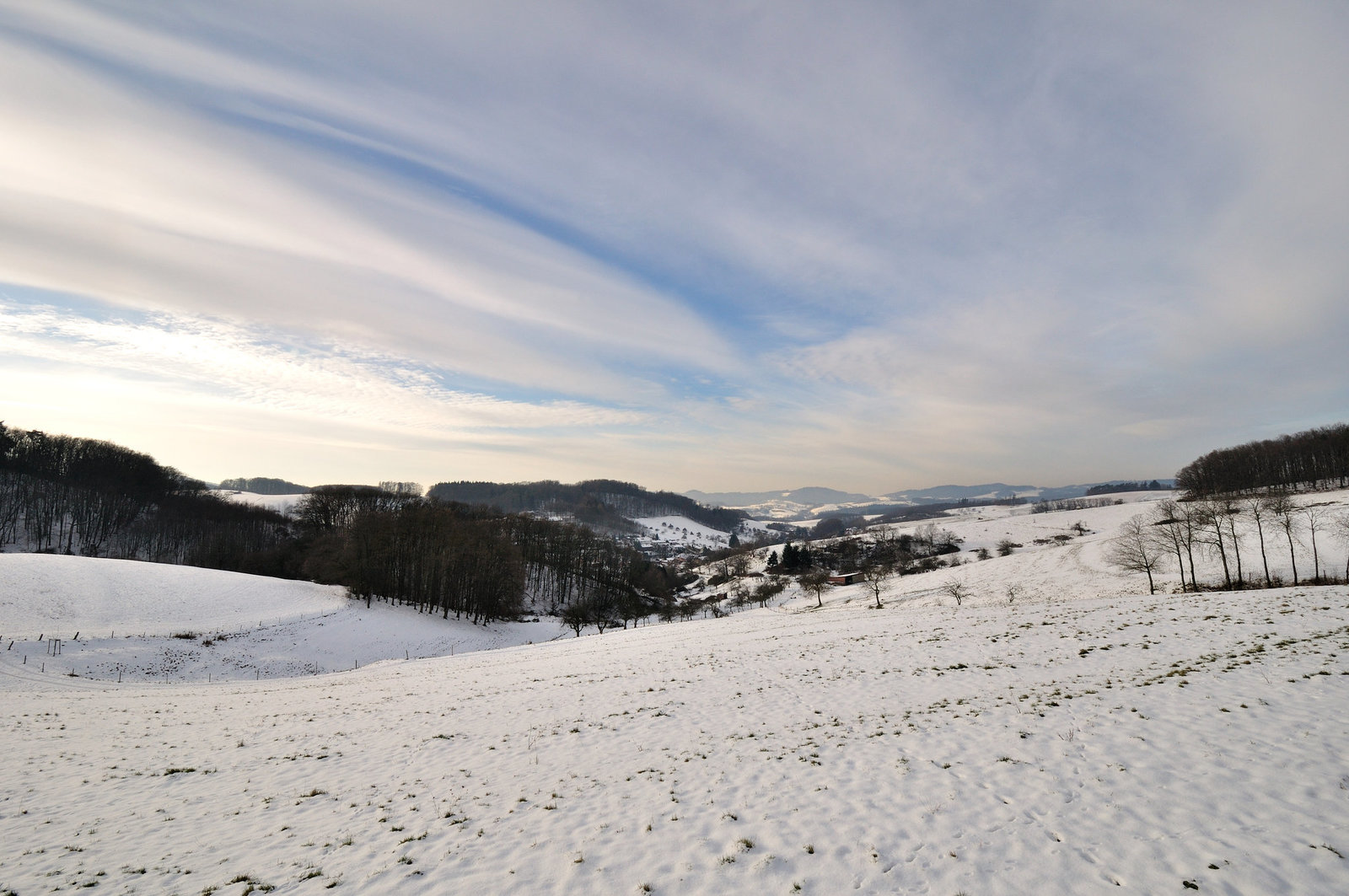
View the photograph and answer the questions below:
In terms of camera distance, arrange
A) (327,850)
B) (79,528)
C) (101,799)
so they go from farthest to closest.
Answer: (79,528)
(101,799)
(327,850)

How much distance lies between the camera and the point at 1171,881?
19.2ft

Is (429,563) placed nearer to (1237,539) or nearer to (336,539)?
(336,539)

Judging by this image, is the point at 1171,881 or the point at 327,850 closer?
the point at 1171,881

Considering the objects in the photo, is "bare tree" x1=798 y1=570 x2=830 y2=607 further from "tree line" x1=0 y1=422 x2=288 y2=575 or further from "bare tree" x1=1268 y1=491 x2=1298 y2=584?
"tree line" x1=0 y1=422 x2=288 y2=575

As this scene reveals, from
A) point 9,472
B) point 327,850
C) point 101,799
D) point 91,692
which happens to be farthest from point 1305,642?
point 9,472

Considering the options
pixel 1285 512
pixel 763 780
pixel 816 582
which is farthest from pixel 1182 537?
pixel 763 780

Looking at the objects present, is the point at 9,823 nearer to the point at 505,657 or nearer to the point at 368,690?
the point at 368,690

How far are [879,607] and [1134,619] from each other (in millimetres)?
28585

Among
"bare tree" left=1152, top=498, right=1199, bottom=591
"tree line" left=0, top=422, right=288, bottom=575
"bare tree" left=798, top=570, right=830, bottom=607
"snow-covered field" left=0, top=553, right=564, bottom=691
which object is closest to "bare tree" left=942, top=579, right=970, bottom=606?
"bare tree" left=798, top=570, right=830, bottom=607

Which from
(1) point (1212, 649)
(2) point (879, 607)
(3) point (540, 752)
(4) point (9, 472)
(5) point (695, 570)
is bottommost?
(5) point (695, 570)

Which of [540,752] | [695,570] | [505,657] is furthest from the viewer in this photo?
[695,570]

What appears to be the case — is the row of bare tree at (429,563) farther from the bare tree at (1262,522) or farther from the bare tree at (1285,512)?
the bare tree at (1285,512)

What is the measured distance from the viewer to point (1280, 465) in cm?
9806

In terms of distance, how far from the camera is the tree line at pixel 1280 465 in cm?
9000
